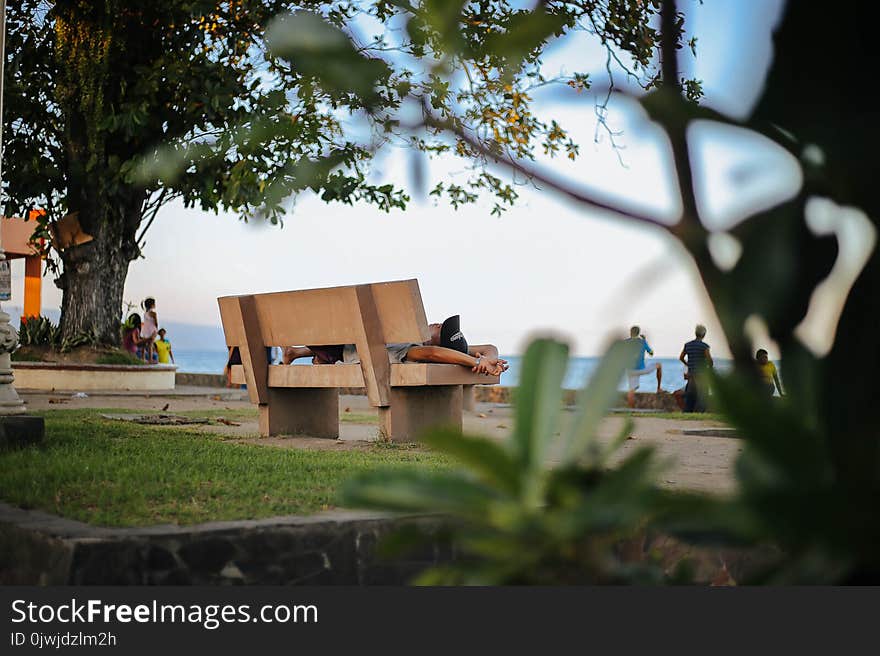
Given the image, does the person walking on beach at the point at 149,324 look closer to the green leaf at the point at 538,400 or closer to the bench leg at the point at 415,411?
the bench leg at the point at 415,411

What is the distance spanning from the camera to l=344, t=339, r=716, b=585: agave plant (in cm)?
48

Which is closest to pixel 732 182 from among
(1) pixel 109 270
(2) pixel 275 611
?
(2) pixel 275 611

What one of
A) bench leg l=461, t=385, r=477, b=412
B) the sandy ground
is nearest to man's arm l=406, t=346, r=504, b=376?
the sandy ground

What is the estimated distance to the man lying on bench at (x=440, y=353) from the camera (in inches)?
199

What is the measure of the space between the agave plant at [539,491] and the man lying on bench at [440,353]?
4.42m

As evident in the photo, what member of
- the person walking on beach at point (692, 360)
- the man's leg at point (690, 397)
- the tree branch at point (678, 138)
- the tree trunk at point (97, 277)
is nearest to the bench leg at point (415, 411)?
the tree branch at point (678, 138)

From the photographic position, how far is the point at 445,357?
5.19 meters

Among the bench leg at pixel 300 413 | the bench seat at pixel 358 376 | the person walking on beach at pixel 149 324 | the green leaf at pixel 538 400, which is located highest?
the person walking on beach at pixel 149 324

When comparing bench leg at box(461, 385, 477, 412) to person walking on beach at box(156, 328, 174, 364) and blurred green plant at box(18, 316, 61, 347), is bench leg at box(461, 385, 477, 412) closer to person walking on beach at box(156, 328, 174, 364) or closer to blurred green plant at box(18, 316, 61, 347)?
blurred green plant at box(18, 316, 61, 347)

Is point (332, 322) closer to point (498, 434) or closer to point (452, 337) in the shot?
point (452, 337)

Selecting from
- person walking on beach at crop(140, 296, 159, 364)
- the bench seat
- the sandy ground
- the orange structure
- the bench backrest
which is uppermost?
the orange structure

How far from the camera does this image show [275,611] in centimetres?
97

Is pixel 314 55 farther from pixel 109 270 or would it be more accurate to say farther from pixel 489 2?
pixel 109 270

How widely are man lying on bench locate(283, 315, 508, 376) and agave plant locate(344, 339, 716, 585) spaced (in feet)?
14.5
